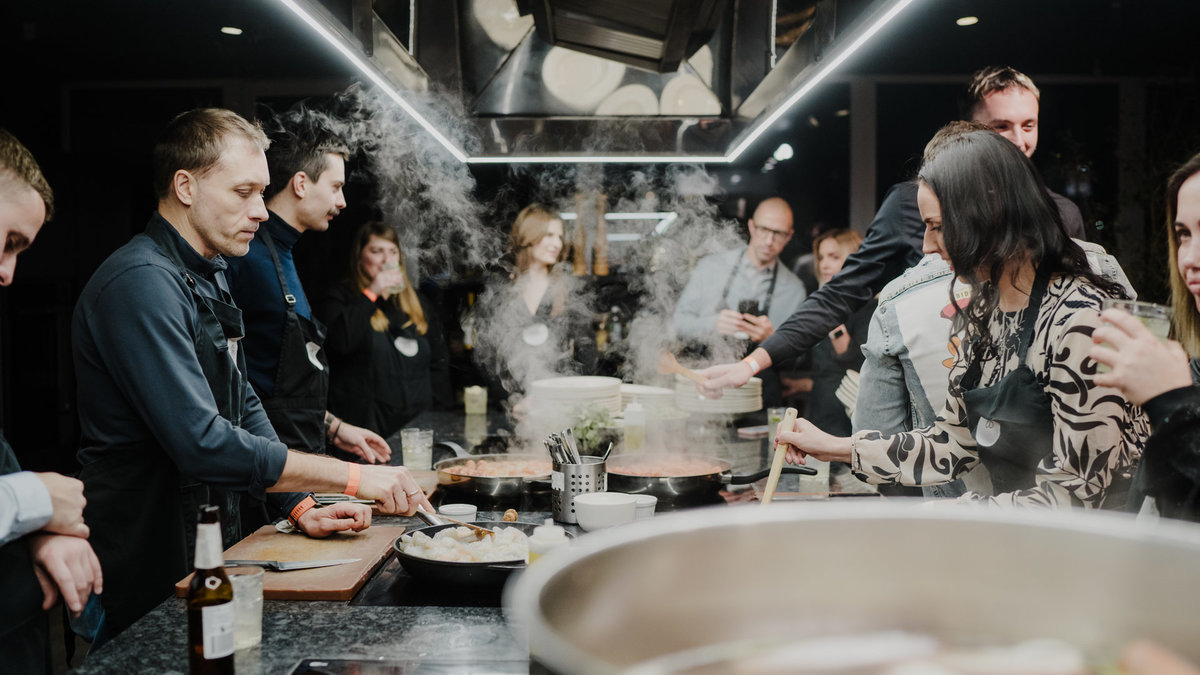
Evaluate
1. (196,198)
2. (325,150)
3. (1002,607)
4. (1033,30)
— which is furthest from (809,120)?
(1002,607)

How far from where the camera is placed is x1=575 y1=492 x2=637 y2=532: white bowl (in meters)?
2.02

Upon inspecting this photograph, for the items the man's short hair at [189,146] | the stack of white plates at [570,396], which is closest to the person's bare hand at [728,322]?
the stack of white plates at [570,396]

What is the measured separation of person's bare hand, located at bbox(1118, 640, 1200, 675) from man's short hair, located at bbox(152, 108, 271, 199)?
86.8 inches

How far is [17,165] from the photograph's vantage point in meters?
1.62

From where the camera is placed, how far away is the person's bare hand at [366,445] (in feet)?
9.91

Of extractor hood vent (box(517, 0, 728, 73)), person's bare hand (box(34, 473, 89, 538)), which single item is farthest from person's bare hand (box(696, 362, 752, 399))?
person's bare hand (box(34, 473, 89, 538))

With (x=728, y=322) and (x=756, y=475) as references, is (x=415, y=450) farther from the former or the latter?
(x=728, y=322)

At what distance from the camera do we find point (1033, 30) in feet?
18.1

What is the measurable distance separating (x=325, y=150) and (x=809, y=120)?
469 centimetres

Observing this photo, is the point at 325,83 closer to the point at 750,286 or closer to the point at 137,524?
the point at 750,286

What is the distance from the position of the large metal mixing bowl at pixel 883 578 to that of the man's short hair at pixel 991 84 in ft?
7.61

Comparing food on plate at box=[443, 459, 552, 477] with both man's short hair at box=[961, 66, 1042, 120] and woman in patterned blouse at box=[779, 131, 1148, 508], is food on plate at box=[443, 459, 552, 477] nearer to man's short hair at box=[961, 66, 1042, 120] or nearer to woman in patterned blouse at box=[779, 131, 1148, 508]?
woman in patterned blouse at box=[779, 131, 1148, 508]

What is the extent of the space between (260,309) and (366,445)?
0.60 metres

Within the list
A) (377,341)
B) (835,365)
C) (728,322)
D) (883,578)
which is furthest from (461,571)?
(835,365)
